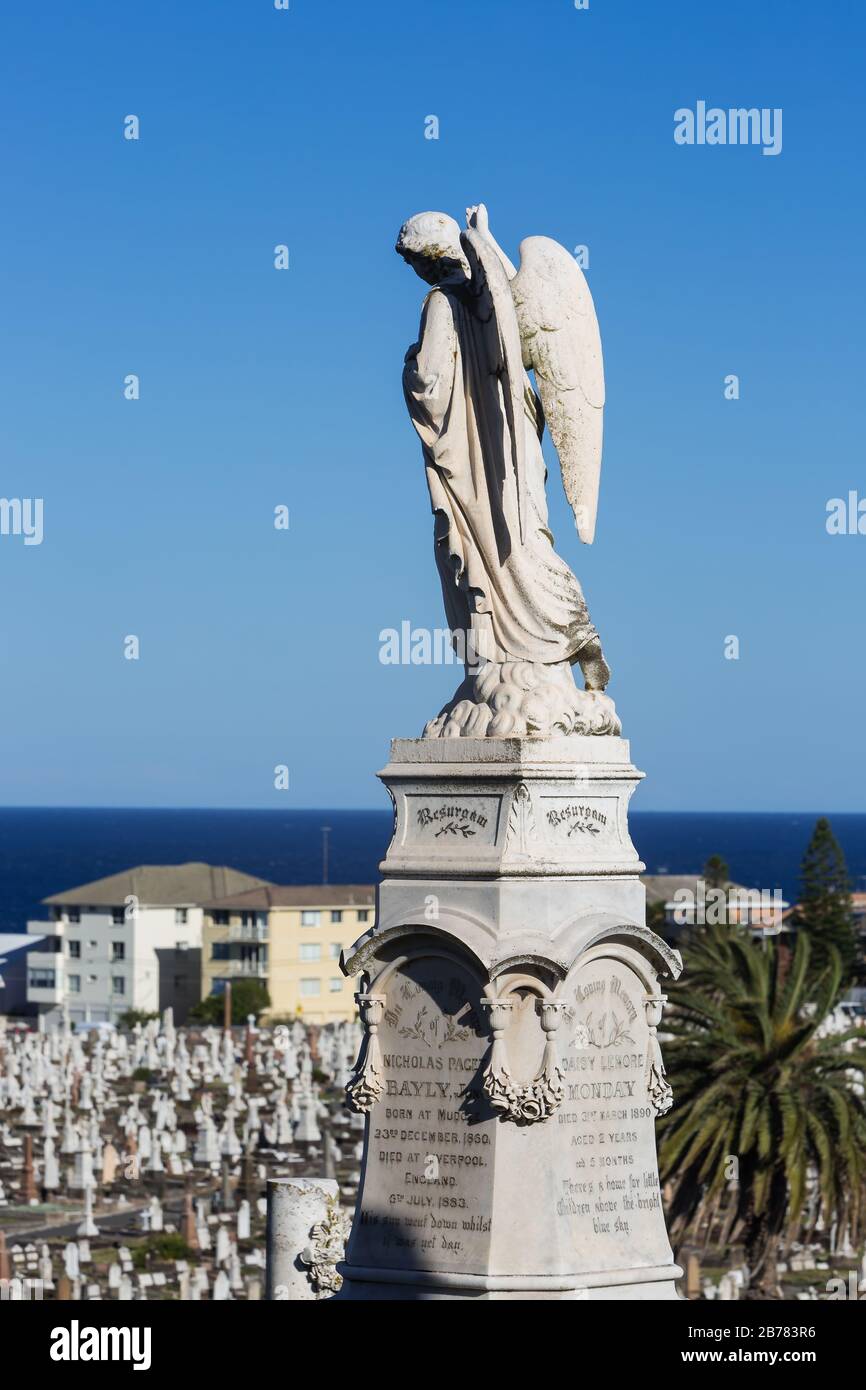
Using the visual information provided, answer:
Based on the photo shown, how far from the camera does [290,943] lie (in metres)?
103

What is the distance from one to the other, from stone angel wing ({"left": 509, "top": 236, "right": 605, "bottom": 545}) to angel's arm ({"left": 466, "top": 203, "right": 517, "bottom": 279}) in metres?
0.08

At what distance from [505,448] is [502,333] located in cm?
60

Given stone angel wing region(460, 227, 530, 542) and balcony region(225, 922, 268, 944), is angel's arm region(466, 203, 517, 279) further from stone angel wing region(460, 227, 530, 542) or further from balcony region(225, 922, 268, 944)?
balcony region(225, 922, 268, 944)

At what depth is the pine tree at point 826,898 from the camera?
Answer: 86500mm

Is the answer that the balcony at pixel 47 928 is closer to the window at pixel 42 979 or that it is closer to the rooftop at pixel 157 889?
the rooftop at pixel 157 889

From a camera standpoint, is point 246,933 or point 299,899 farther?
point 299,899

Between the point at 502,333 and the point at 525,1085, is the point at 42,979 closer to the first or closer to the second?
the point at 502,333

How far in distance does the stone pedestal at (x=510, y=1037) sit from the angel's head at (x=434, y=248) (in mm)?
2569

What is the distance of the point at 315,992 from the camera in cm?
10262

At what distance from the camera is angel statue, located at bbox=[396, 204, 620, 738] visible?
12.5 m

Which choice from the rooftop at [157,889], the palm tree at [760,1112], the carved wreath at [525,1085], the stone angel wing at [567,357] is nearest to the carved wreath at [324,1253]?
the carved wreath at [525,1085]

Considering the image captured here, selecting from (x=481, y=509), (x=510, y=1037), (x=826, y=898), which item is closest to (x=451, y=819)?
(x=510, y=1037)
